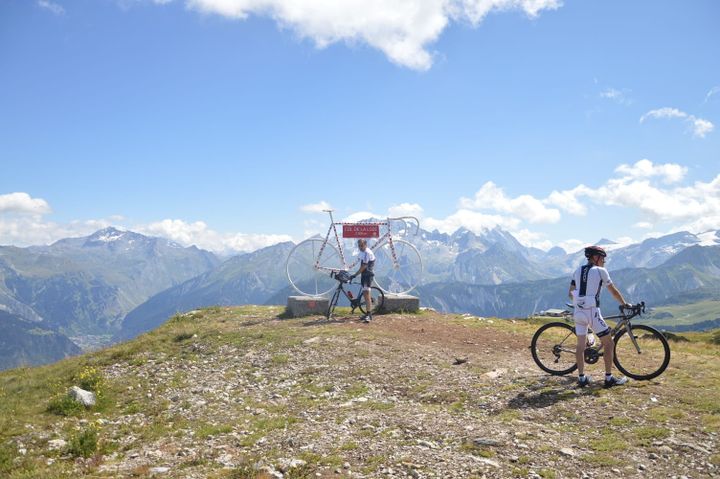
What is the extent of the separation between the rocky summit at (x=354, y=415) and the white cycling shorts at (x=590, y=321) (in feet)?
5.17

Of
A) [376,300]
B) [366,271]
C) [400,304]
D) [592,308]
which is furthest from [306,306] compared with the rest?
[592,308]

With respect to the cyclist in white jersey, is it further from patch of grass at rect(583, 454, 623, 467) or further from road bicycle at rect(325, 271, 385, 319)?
road bicycle at rect(325, 271, 385, 319)

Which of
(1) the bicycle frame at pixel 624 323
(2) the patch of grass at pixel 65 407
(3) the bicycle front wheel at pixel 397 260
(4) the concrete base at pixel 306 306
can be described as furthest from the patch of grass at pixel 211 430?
(3) the bicycle front wheel at pixel 397 260

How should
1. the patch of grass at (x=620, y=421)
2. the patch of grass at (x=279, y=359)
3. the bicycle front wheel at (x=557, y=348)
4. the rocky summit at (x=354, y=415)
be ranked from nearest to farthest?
the rocky summit at (x=354, y=415)
the patch of grass at (x=620, y=421)
the bicycle front wheel at (x=557, y=348)
the patch of grass at (x=279, y=359)

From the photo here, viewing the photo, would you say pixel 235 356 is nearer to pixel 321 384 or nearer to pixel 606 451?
pixel 321 384

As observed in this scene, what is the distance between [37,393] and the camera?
16109 mm

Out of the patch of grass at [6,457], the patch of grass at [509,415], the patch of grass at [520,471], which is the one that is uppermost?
the patch of grass at [509,415]

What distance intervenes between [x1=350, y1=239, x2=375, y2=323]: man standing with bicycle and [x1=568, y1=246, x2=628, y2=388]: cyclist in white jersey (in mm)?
12181

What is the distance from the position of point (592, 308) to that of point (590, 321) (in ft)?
1.30

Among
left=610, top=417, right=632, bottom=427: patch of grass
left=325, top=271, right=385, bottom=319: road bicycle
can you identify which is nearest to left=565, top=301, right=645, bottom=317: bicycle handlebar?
left=610, top=417, right=632, bottom=427: patch of grass

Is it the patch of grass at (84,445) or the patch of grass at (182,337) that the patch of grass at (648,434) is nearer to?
the patch of grass at (84,445)

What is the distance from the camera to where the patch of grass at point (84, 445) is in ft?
34.7

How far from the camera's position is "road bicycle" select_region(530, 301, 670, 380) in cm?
1358

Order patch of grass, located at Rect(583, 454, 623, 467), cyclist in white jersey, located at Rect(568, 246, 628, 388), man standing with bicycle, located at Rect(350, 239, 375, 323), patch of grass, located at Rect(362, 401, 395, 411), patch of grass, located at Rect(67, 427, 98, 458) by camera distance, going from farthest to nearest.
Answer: man standing with bicycle, located at Rect(350, 239, 375, 323)
cyclist in white jersey, located at Rect(568, 246, 628, 388)
patch of grass, located at Rect(362, 401, 395, 411)
patch of grass, located at Rect(67, 427, 98, 458)
patch of grass, located at Rect(583, 454, 623, 467)
